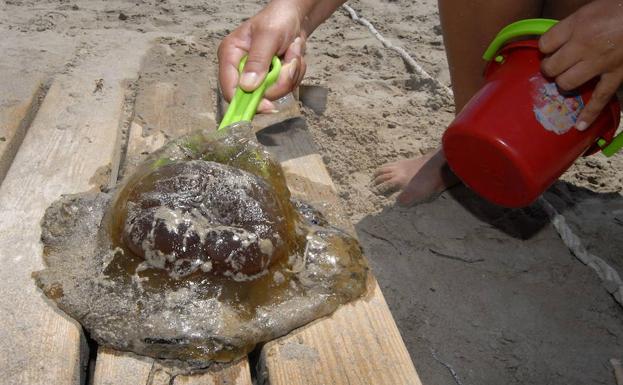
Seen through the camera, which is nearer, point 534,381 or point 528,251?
point 534,381

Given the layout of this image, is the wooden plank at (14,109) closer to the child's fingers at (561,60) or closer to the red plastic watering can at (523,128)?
the red plastic watering can at (523,128)

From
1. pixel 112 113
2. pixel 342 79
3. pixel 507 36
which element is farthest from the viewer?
pixel 342 79

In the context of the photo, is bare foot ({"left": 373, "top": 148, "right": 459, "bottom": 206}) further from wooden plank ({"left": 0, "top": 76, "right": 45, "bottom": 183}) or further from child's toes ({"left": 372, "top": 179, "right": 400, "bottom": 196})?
wooden plank ({"left": 0, "top": 76, "right": 45, "bottom": 183})

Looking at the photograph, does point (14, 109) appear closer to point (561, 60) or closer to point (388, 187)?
point (388, 187)

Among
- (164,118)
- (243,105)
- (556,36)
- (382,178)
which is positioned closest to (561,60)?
(556,36)

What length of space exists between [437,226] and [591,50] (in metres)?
0.93

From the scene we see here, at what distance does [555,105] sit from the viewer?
1646mm

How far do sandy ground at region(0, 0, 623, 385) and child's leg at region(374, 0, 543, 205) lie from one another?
8 cm

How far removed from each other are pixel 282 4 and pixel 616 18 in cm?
101

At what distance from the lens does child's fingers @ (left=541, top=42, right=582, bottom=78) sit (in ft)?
5.14

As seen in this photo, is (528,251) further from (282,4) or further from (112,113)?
(112,113)

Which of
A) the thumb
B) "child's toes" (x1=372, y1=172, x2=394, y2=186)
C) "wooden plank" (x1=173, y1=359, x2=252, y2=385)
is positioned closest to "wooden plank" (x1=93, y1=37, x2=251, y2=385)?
"wooden plank" (x1=173, y1=359, x2=252, y2=385)

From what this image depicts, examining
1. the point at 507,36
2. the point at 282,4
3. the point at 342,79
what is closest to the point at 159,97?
the point at 282,4

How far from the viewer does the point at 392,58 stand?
332 cm
